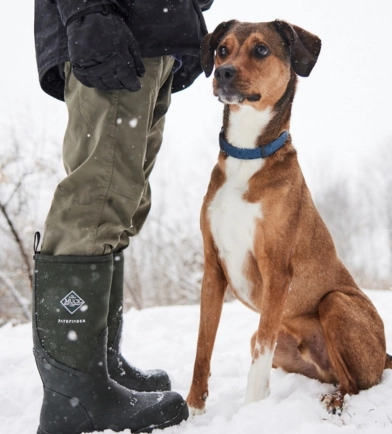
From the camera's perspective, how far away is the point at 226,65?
2305 millimetres

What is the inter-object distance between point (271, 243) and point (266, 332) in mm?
445

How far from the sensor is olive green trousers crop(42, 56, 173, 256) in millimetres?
1784

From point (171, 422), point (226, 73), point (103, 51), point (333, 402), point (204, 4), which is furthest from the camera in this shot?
point (204, 4)

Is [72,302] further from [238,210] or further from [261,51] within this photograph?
[261,51]

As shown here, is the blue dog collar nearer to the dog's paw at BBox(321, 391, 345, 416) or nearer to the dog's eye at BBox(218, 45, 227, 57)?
the dog's eye at BBox(218, 45, 227, 57)

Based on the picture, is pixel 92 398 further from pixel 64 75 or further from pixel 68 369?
pixel 64 75

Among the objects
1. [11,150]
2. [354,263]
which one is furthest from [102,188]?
[354,263]

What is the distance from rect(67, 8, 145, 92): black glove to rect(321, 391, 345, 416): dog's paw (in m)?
1.74

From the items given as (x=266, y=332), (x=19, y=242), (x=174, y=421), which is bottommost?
(x=19, y=242)

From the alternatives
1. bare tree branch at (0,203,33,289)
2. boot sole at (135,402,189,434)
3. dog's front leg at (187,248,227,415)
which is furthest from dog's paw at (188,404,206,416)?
bare tree branch at (0,203,33,289)

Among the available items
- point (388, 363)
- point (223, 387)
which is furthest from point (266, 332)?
point (388, 363)

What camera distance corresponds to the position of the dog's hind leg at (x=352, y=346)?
91.6 inches

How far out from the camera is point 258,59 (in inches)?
95.0

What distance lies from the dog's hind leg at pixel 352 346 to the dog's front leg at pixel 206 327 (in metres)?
0.60
